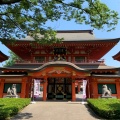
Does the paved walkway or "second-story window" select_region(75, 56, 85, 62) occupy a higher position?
"second-story window" select_region(75, 56, 85, 62)

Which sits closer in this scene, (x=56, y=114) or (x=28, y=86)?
(x=56, y=114)

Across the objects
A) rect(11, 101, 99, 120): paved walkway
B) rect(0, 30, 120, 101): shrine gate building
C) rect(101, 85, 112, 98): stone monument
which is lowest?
rect(11, 101, 99, 120): paved walkway

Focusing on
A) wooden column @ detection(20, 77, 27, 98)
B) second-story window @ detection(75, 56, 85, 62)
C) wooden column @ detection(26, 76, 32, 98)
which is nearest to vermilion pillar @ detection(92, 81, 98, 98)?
second-story window @ detection(75, 56, 85, 62)

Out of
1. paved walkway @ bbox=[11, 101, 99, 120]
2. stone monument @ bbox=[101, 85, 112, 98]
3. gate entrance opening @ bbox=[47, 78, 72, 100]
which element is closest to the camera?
paved walkway @ bbox=[11, 101, 99, 120]

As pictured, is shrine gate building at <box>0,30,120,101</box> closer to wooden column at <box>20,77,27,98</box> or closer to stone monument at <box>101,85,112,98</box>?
wooden column at <box>20,77,27,98</box>

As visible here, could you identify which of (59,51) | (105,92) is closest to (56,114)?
(105,92)

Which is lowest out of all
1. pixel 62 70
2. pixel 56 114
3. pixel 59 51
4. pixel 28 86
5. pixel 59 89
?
pixel 56 114

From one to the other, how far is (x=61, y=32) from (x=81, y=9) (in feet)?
64.1

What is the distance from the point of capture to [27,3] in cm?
1181

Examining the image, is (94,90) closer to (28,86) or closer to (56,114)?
(28,86)

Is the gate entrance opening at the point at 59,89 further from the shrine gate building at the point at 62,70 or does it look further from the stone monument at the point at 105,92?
the stone monument at the point at 105,92

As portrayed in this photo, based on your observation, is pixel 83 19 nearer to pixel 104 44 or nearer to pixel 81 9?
pixel 81 9

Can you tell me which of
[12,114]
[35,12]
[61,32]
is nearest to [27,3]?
[35,12]

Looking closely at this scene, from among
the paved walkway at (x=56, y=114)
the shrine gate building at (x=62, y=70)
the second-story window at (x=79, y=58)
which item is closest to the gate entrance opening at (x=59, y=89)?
the shrine gate building at (x=62, y=70)
